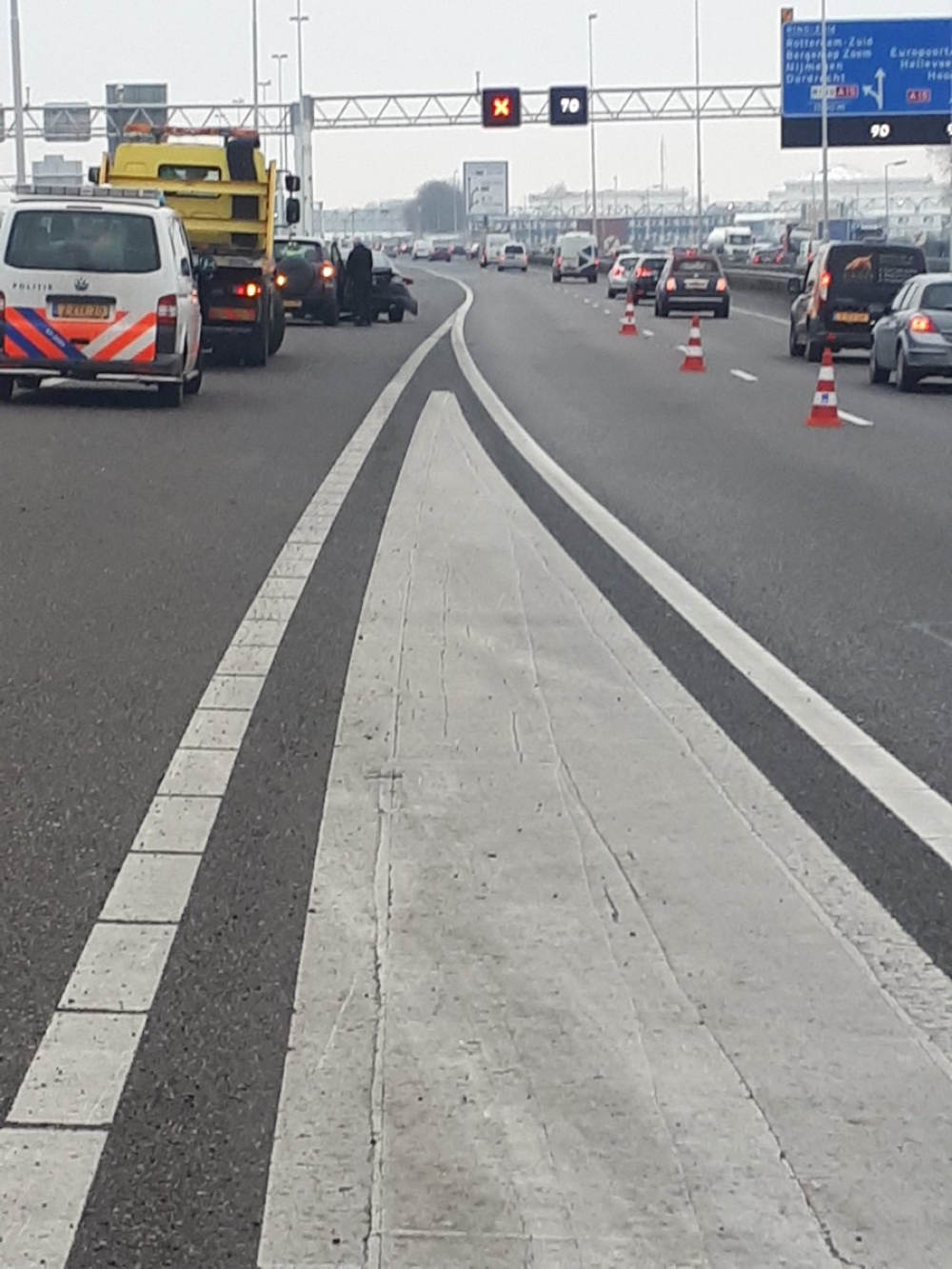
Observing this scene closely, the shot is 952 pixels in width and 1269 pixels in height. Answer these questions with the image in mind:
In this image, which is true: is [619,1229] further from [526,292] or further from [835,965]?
[526,292]

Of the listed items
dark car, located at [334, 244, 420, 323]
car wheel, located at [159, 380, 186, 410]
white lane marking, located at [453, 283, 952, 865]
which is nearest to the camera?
white lane marking, located at [453, 283, 952, 865]

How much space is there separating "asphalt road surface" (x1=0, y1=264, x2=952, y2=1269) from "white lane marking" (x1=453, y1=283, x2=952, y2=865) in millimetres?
30

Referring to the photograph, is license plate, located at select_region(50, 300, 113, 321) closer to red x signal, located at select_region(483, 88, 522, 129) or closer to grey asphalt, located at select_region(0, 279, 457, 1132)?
grey asphalt, located at select_region(0, 279, 457, 1132)

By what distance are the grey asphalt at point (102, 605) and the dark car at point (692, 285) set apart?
32.4 m

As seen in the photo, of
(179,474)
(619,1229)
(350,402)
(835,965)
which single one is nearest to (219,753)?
(835,965)

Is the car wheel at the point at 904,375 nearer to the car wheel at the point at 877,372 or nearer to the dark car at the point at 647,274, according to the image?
the car wheel at the point at 877,372

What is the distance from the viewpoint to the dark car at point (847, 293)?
113 ft

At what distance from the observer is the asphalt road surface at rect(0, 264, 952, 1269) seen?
3.62 meters

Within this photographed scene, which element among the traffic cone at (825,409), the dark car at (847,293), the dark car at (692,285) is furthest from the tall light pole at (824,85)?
the traffic cone at (825,409)

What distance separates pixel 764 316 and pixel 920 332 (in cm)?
3234

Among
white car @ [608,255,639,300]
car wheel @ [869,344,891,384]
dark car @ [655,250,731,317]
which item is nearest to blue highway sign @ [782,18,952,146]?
white car @ [608,255,639,300]

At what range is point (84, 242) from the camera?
21.7 meters

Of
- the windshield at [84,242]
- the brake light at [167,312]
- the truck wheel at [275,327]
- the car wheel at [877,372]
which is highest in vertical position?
the windshield at [84,242]

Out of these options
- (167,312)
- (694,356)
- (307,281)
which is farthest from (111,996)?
(307,281)
